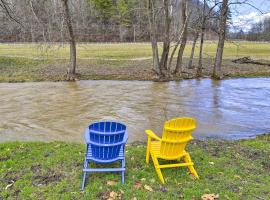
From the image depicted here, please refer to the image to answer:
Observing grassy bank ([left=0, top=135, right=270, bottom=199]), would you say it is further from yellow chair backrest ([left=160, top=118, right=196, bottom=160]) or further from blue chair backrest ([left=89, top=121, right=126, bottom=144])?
blue chair backrest ([left=89, top=121, right=126, bottom=144])

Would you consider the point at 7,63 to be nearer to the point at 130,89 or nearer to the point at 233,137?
the point at 130,89

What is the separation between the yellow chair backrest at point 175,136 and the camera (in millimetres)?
4809

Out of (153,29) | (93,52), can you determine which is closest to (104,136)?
(153,29)

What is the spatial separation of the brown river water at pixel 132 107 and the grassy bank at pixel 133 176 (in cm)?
150

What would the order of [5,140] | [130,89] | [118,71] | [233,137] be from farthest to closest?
[118,71] < [130,89] < [233,137] < [5,140]

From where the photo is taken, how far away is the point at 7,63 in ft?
73.0

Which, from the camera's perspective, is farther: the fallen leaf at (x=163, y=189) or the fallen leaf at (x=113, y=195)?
the fallen leaf at (x=163, y=189)

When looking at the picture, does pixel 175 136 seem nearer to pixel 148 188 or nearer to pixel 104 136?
pixel 148 188

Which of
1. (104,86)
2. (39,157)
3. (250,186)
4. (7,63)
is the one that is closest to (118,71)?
(104,86)

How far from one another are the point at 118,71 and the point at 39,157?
14355 millimetres

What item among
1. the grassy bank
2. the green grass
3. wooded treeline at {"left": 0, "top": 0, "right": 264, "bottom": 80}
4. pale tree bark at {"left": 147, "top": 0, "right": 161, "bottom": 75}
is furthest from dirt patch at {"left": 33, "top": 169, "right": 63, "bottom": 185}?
the green grass

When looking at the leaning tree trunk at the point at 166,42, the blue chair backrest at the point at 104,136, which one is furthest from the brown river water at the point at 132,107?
the blue chair backrest at the point at 104,136

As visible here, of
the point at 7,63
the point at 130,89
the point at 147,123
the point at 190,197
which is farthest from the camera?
the point at 7,63

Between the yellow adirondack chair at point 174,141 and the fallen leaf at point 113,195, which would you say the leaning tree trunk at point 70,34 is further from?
the fallen leaf at point 113,195
